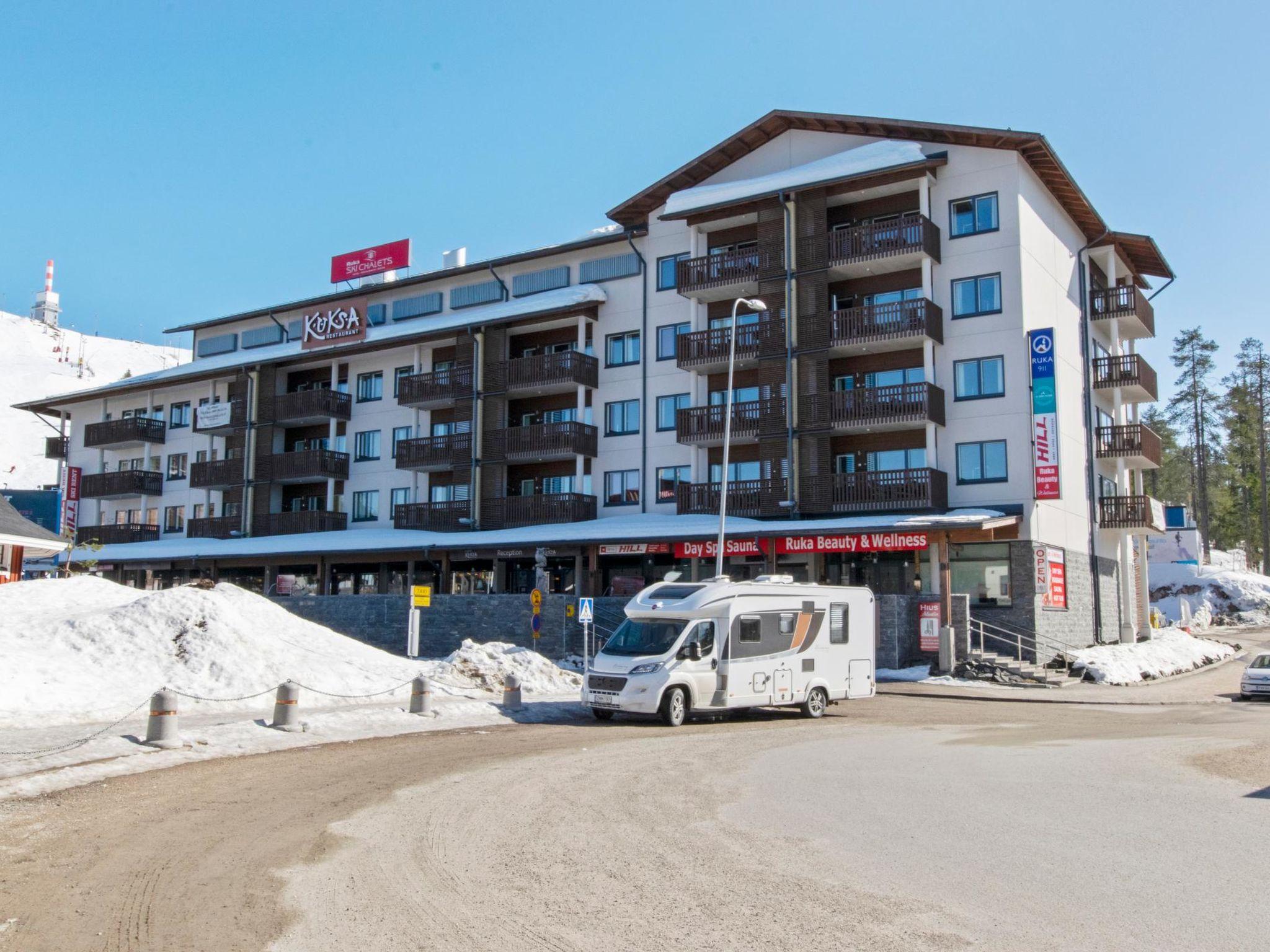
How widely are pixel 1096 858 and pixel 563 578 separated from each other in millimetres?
36614

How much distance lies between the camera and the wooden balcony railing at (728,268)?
1599 inches

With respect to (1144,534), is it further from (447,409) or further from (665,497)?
(447,409)

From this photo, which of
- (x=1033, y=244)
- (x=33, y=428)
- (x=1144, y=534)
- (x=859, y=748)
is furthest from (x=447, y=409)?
(x=33, y=428)

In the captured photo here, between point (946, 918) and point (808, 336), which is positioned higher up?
point (808, 336)

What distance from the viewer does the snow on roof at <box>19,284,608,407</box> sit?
4525 cm

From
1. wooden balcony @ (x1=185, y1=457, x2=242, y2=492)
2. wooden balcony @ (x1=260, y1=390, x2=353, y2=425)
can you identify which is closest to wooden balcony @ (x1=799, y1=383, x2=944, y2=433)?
wooden balcony @ (x1=260, y1=390, x2=353, y2=425)

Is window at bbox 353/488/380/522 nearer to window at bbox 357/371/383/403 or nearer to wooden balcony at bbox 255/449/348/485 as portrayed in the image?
wooden balcony at bbox 255/449/348/485

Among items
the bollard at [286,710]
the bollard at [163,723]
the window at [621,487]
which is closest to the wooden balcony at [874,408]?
the window at [621,487]

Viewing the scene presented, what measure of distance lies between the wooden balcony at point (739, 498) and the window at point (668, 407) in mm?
Answer: 3215

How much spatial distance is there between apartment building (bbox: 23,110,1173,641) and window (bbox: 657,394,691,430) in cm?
8

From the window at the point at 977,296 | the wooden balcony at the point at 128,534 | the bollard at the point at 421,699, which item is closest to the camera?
the bollard at the point at 421,699

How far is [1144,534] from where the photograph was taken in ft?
154

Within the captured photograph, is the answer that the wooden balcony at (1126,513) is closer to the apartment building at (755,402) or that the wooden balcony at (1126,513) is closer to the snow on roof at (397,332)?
the apartment building at (755,402)

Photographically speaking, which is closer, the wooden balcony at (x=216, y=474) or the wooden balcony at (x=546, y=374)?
the wooden balcony at (x=546, y=374)
